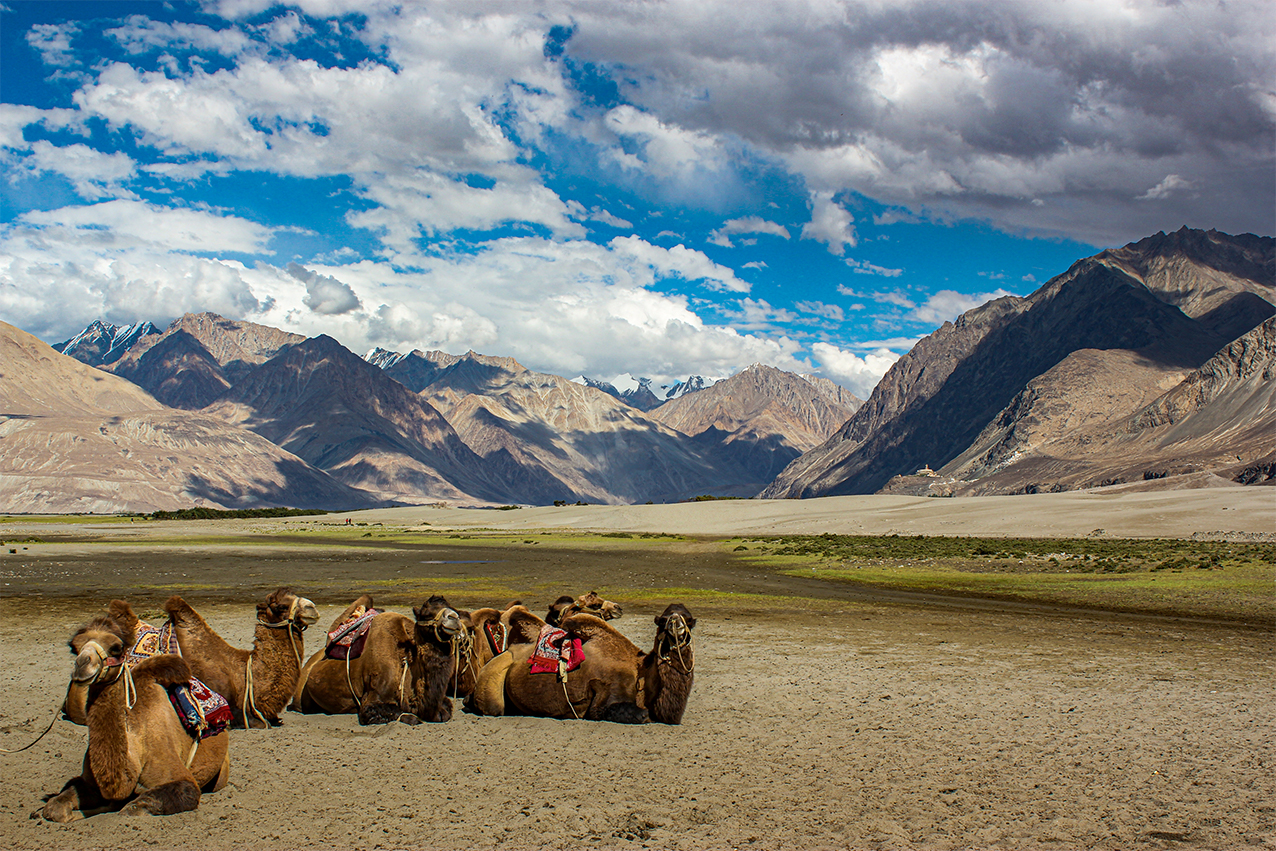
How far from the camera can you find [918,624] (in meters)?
20.5

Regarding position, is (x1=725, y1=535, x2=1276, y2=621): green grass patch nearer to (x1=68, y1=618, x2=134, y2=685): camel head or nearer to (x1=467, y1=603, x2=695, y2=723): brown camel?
(x1=467, y1=603, x2=695, y2=723): brown camel

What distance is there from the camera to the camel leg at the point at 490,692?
457 inches

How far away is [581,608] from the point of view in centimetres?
1369

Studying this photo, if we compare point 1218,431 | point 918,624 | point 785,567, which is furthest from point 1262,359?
point 918,624

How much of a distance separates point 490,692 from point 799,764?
442cm

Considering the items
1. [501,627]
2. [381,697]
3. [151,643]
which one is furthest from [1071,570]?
[151,643]

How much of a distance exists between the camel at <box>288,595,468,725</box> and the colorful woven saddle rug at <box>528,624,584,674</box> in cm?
107

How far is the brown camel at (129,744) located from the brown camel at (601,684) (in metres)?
4.23

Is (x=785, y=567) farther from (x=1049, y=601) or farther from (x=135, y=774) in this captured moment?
(x=135, y=774)

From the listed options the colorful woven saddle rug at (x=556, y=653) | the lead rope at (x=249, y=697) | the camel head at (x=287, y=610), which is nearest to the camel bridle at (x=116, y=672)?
the camel head at (x=287, y=610)

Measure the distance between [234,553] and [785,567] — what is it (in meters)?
32.1

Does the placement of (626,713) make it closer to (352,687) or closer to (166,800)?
(352,687)

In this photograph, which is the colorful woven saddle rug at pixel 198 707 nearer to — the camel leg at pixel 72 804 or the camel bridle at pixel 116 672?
the camel bridle at pixel 116 672

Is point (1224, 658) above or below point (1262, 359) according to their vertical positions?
below
